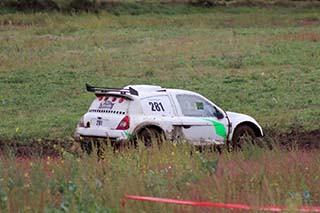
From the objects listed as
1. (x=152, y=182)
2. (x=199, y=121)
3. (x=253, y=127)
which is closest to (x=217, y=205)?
(x=152, y=182)

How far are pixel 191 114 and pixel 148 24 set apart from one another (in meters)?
32.5

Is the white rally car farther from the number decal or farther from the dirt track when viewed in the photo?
the dirt track

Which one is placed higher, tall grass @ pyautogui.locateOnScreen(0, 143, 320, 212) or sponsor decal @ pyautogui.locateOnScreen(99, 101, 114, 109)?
tall grass @ pyautogui.locateOnScreen(0, 143, 320, 212)

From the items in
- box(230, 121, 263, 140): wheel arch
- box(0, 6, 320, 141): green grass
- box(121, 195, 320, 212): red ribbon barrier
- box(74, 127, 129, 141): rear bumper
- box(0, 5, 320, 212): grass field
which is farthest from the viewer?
box(0, 6, 320, 141): green grass

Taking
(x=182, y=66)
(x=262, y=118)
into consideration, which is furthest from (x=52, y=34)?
(x=262, y=118)

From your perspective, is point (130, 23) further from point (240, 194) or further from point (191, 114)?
point (240, 194)

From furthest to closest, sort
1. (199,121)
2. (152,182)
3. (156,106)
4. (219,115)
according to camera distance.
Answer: (219,115) < (199,121) < (156,106) < (152,182)

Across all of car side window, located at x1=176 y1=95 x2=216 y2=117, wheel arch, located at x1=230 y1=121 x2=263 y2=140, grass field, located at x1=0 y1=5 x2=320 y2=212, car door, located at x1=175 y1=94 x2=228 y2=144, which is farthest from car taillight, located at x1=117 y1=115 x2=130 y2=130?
wheel arch, located at x1=230 y1=121 x2=263 y2=140

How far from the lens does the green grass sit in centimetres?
2317

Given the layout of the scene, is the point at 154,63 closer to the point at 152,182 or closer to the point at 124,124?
the point at 124,124

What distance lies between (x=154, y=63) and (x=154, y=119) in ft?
52.9

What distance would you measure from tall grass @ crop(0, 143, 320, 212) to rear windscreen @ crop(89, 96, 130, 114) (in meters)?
5.21

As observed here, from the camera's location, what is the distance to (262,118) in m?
21.9

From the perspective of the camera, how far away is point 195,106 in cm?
1759
